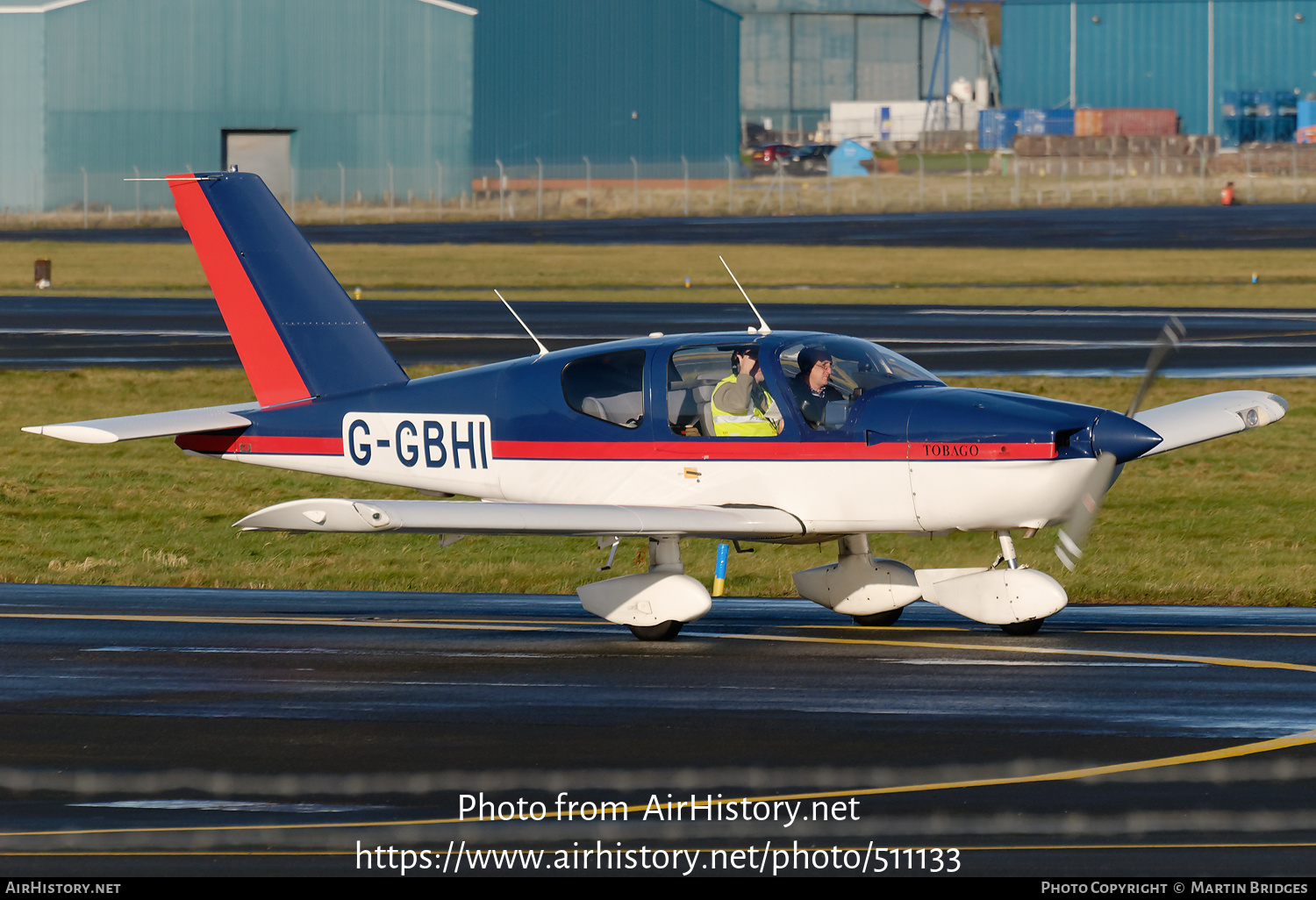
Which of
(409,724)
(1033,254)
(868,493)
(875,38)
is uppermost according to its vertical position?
(875,38)

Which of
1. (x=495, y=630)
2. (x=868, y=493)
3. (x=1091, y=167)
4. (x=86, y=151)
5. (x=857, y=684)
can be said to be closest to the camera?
(x=857, y=684)

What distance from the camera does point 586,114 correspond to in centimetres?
8119

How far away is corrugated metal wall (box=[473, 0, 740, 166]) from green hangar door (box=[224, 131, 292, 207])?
298 inches

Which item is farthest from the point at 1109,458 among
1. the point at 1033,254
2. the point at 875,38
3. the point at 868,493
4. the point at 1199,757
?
the point at 875,38

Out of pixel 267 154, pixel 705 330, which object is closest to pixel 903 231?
pixel 267 154

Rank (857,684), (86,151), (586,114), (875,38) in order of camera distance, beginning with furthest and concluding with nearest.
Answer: (875,38), (586,114), (86,151), (857,684)

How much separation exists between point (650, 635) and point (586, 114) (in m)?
69.5

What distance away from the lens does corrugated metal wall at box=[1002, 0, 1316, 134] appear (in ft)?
335

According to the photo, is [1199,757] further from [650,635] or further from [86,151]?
[86,151]

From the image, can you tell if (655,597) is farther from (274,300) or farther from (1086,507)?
(274,300)

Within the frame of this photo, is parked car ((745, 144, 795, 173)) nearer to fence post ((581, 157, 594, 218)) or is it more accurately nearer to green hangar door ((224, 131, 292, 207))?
fence post ((581, 157, 594, 218))

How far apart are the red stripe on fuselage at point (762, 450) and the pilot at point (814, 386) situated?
223 mm

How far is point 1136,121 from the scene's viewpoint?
101375 mm

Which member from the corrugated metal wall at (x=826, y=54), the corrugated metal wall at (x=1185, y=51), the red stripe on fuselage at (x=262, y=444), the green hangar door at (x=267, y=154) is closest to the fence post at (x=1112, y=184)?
the corrugated metal wall at (x=1185, y=51)
